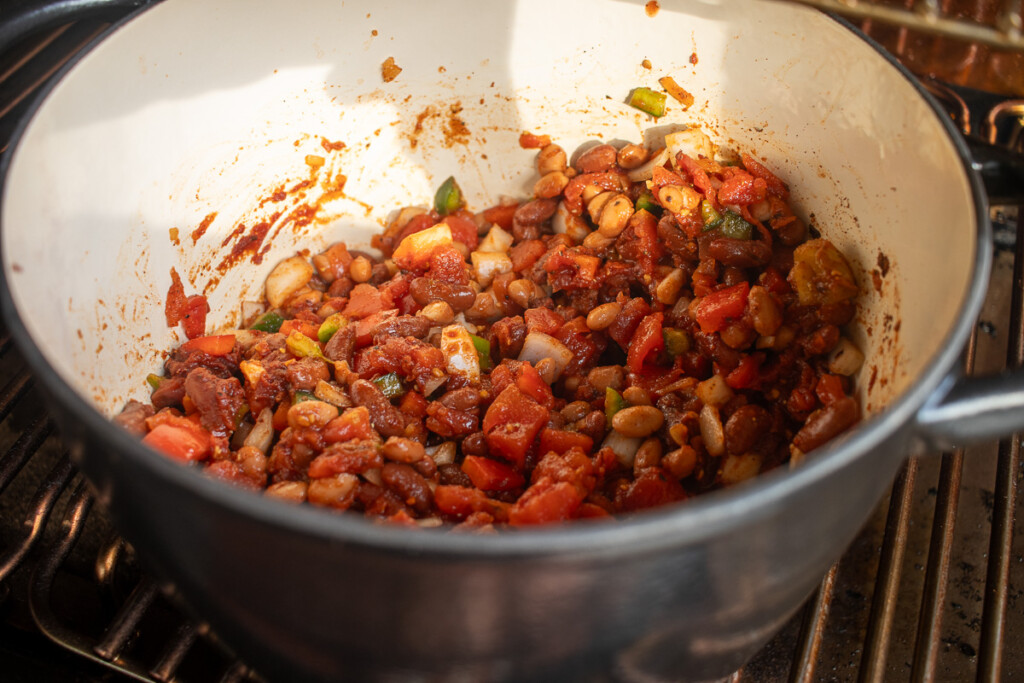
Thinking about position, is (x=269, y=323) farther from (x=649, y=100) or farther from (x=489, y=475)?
(x=649, y=100)

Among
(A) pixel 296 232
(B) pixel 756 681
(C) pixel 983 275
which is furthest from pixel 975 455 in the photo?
(A) pixel 296 232

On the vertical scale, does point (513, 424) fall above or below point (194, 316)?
below

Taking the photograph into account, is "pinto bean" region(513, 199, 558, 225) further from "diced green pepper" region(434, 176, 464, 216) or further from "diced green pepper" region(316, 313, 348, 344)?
"diced green pepper" region(316, 313, 348, 344)

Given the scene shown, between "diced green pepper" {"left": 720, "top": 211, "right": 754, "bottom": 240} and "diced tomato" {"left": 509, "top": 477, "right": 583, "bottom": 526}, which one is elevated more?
"diced green pepper" {"left": 720, "top": 211, "right": 754, "bottom": 240}

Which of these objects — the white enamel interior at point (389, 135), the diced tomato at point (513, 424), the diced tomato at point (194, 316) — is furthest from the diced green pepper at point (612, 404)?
the diced tomato at point (194, 316)

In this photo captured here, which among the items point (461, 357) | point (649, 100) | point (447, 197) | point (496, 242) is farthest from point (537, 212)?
point (461, 357)

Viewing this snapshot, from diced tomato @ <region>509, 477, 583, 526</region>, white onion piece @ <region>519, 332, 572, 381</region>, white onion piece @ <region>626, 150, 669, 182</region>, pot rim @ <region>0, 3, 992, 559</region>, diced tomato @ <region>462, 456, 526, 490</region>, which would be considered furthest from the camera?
white onion piece @ <region>626, 150, 669, 182</region>

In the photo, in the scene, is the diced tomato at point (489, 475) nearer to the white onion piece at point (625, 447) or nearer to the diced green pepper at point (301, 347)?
the white onion piece at point (625, 447)

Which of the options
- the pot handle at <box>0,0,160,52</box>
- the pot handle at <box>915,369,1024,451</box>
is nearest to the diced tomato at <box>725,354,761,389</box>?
the pot handle at <box>915,369,1024,451</box>
